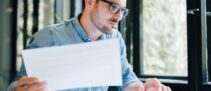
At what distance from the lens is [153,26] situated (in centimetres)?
222

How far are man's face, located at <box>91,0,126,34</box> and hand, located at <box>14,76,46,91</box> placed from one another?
0.41 m

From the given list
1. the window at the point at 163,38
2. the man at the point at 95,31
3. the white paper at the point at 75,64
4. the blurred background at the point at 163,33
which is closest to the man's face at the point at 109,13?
the man at the point at 95,31

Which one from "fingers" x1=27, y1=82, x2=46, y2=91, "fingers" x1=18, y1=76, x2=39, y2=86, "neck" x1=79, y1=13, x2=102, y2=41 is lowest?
"fingers" x1=27, y1=82, x2=46, y2=91

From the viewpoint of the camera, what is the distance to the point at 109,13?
1344 millimetres

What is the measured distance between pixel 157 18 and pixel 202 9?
20.2 inches

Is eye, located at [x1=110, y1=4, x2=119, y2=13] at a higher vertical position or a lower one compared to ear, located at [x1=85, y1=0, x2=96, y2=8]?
lower

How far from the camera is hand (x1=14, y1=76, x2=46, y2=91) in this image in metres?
1.01

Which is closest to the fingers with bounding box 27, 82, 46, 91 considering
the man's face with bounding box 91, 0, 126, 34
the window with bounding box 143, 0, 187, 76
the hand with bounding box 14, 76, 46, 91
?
the hand with bounding box 14, 76, 46, 91

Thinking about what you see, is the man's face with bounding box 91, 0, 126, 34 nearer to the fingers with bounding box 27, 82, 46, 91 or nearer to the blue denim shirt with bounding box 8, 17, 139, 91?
the blue denim shirt with bounding box 8, 17, 139, 91

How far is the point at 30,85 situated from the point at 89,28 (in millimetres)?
497

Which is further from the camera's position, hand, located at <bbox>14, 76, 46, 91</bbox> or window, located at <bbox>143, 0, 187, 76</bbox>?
window, located at <bbox>143, 0, 187, 76</bbox>

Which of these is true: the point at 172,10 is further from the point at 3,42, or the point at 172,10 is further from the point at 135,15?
the point at 3,42

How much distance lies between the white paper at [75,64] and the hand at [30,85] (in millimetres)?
58

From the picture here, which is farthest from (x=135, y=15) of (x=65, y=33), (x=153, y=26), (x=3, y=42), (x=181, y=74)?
(x=3, y=42)
